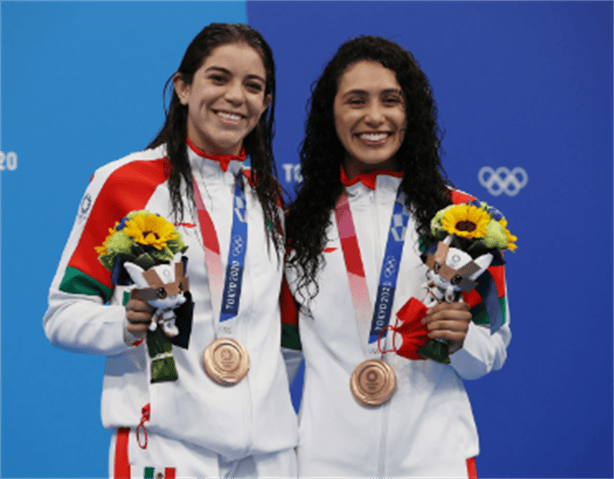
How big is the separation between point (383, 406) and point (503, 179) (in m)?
2.12

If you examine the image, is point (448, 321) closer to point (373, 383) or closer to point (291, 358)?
point (373, 383)

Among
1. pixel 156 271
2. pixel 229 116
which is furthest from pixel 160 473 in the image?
pixel 229 116

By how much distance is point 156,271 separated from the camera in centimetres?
179

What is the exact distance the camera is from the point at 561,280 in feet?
12.8

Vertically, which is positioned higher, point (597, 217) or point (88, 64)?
point (88, 64)

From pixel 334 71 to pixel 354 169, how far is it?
343 millimetres

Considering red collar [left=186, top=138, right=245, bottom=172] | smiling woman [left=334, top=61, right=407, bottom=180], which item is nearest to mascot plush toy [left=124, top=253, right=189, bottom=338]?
red collar [left=186, top=138, right=245, bottom=172]

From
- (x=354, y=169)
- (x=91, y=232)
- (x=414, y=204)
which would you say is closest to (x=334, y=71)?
(x=354, y=169)

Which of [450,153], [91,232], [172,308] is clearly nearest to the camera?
[172,308]

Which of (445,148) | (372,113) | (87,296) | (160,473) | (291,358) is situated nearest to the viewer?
(160,473)

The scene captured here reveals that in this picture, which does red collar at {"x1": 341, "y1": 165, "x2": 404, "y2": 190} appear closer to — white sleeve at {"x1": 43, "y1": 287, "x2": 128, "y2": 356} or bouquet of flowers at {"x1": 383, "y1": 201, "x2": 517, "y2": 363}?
bouquet of flowers at {"x1": 383, "y1": 201, "x2": 517, "y2": 363}

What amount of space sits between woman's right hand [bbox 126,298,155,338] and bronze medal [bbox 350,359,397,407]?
657mm

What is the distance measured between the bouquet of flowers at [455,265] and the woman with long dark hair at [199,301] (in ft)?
1.44

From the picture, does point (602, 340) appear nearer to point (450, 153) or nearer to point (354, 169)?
point (450, 153)
